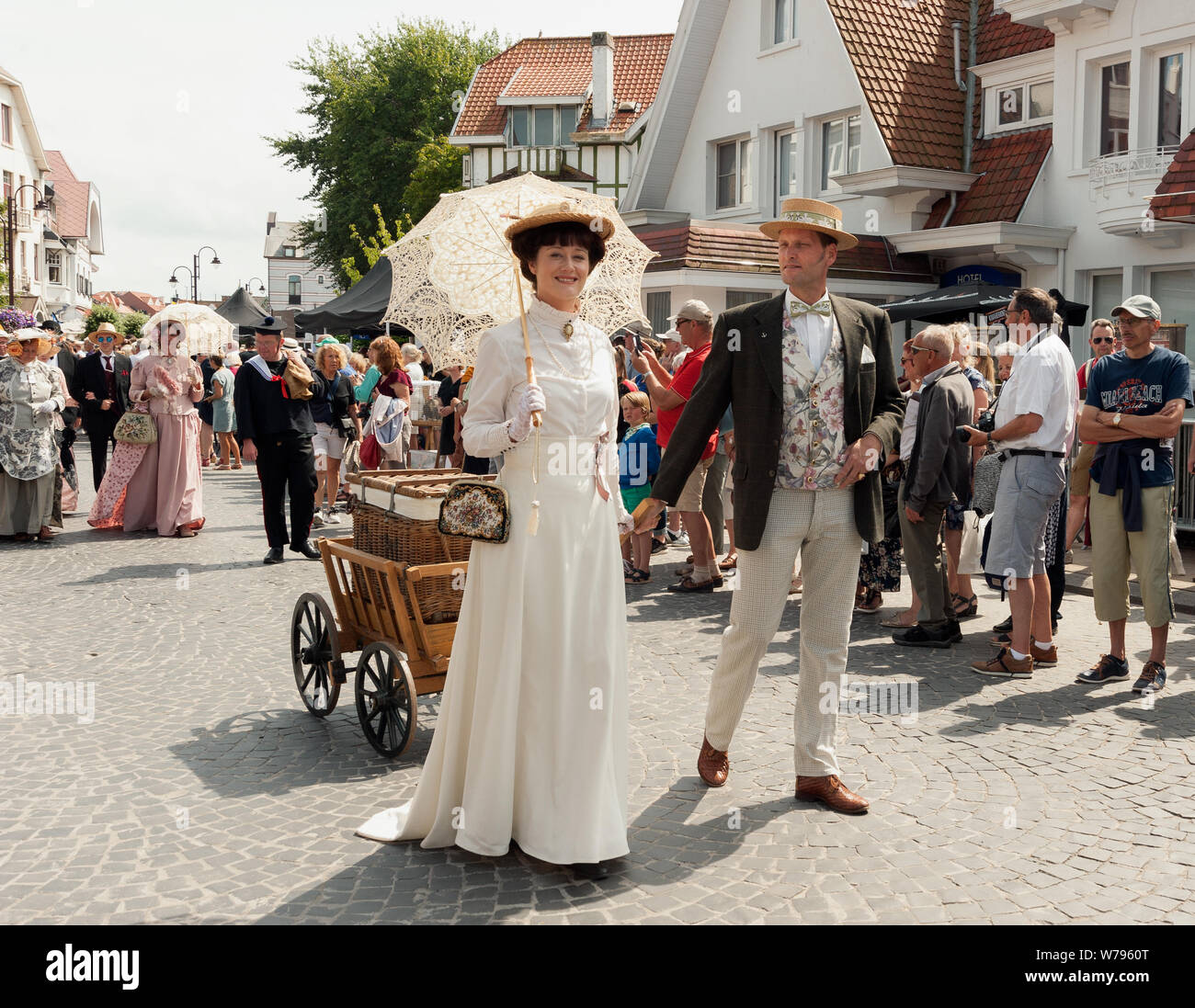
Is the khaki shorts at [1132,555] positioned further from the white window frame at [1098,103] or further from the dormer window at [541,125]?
the dormer window at [541,125]

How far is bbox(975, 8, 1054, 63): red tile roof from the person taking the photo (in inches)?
759

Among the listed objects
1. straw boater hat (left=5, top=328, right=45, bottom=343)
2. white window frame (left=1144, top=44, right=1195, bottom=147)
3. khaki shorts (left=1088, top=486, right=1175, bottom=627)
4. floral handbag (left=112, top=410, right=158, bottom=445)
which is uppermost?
white window frame (left=1144, top=44, right=1195, bottom=147)

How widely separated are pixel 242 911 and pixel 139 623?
16.4 feet

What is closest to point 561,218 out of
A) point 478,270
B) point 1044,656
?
point 478,270

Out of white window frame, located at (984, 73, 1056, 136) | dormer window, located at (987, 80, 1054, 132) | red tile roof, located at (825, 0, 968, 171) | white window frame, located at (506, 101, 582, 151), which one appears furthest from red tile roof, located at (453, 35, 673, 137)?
dormer window, located at (987, 80, 1054, 132)

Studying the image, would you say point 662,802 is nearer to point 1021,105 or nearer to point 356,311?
point 356,311

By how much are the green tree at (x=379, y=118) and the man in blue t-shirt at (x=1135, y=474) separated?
153 ft

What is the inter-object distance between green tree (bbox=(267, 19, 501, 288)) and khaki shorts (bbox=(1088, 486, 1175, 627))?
154 ft

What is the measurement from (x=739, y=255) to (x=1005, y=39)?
612cm

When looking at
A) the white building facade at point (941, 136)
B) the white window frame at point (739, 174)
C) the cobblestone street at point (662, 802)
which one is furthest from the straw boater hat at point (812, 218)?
the white window frame at point (739, 174)

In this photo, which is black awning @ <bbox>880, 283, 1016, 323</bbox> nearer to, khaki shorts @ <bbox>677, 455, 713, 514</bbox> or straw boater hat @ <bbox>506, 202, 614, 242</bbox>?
khaki shorts @ <bbox>677, 455, 713, 514</bbox>

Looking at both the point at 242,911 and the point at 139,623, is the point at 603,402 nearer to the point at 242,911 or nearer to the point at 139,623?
the point at 242,911

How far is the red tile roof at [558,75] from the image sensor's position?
41.0m

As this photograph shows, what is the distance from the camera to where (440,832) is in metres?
4.38
